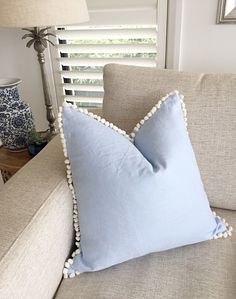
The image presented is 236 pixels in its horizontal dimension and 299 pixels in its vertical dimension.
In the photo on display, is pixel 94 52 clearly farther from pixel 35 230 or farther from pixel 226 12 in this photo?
pixel 35 230

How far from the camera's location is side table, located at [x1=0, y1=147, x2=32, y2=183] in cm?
121

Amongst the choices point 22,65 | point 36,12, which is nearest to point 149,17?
point 36,12

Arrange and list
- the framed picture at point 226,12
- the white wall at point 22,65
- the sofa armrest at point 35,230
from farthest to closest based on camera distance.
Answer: the white wall at point 22,65 → the framed picture at point 226,12 → the sofa armrest at point 35,230

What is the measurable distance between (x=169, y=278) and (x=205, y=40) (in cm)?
94

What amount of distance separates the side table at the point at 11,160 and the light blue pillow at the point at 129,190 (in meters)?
0.46

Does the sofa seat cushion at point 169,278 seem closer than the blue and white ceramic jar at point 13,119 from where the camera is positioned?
Yes

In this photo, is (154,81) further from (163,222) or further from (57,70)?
(57,70)

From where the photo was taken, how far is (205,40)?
1.22m

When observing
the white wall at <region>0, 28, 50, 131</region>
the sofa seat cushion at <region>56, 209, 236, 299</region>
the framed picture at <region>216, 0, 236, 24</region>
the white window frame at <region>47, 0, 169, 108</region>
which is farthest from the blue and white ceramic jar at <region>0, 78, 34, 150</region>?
the framed picture at <region>216, 0, 236, 24</region>

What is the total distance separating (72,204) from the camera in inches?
33.8

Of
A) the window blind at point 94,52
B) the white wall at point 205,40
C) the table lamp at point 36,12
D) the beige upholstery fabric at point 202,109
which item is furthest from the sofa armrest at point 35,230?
the white wall at point 205,40

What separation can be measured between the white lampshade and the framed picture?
576 millimetres

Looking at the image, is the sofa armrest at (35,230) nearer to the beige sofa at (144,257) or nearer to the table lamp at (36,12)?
the beige sofa at (144,257)

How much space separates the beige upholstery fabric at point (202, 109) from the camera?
921 mm
